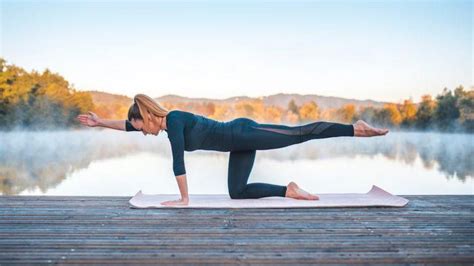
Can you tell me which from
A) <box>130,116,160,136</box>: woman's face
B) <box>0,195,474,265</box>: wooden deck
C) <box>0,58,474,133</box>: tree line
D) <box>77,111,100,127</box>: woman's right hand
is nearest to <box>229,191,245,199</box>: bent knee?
<box>0,195,474,265</box>: wooden deck

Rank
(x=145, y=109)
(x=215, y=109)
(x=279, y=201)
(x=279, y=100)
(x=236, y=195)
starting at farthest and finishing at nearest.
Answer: (x=215, y=109) < (x=279, y=100) < (x=236, y=195) < (x=279, y=201) < (x=145, y=109)

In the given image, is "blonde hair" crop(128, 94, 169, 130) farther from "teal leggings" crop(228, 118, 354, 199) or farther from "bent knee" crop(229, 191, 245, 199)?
"bent knee" crop(229, 191, 245, 199)

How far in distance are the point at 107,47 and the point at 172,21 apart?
7.27 feet

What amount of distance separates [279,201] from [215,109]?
13.8m

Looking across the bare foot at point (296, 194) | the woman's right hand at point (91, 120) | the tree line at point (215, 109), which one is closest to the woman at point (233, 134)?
the bare foot at point (296, 194)

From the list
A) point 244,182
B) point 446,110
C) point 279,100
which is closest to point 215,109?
point 279,100

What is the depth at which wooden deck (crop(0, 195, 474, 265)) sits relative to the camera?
6.20 feet

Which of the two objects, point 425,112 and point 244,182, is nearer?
point 244,182

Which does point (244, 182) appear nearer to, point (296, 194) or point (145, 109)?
point (296, 194)

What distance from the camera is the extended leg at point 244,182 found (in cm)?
295

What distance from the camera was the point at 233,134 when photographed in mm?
2838

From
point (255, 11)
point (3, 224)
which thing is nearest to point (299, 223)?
point (3, 224)

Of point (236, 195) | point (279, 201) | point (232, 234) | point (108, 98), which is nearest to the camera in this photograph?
point (232, 234)

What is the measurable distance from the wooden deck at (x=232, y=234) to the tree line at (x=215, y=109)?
12586 millimetres
